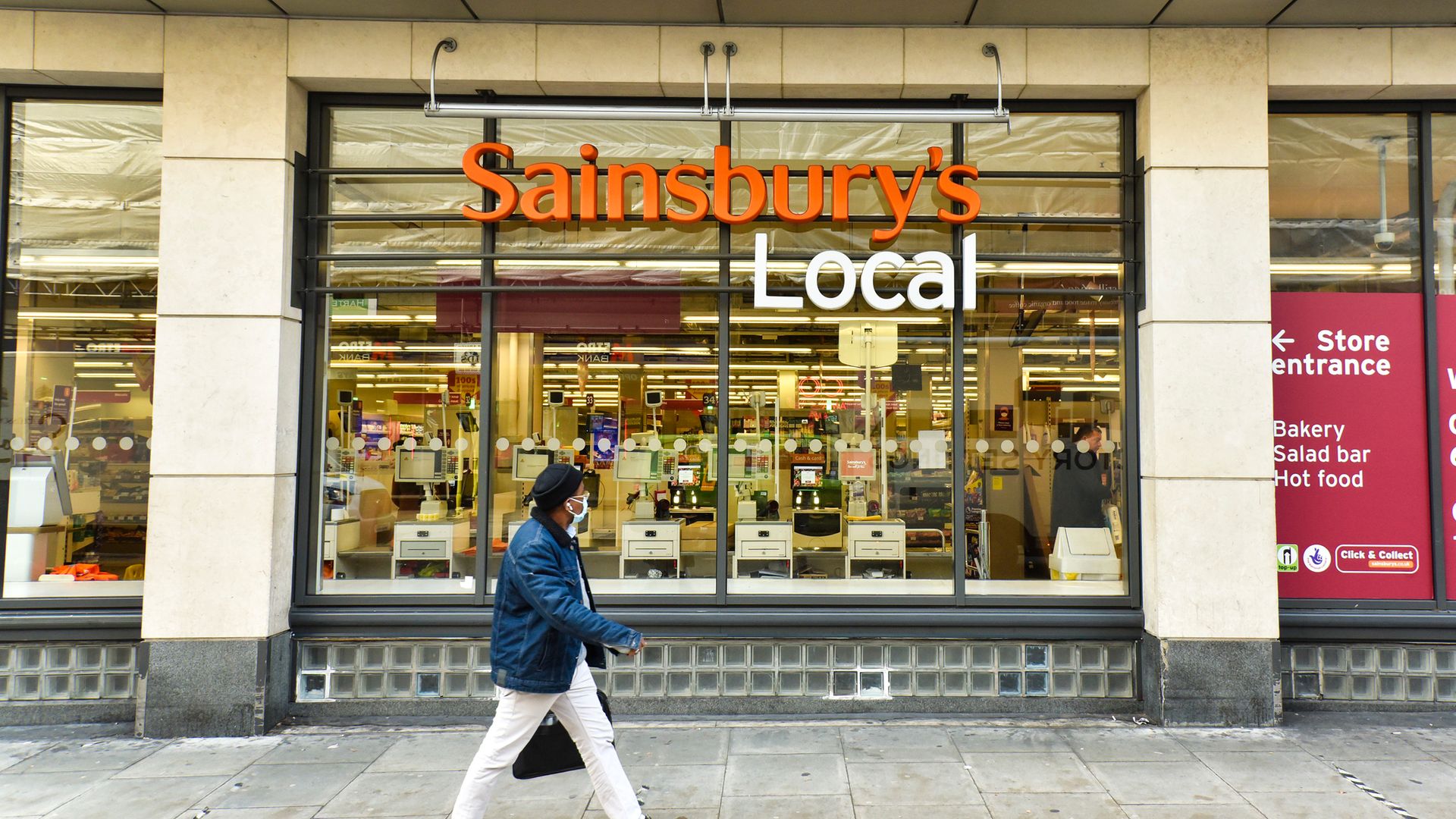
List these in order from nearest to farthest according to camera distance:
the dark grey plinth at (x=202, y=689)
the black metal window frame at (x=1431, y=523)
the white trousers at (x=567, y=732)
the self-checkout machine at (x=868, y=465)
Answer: the white trousers at (x=567, y=732) < the dark grey plinth at (x=202, y=689) < the black metal window frame at (x=1431, y=523) < the self-checkout machine at (x=868, y=465)

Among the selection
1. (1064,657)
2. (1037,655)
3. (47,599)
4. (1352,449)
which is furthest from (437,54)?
(1352,449)

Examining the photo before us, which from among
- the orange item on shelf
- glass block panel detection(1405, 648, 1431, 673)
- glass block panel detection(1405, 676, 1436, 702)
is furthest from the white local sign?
the orange item on shelf

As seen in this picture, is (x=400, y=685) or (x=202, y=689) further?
(x=400, y=685)

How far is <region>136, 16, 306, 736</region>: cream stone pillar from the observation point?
558cm

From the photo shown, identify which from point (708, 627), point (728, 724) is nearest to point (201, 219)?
point (708, 627)

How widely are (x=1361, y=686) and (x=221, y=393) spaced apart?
27.2ft

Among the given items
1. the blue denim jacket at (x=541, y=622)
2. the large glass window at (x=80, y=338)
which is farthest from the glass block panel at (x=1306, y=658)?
the large glass window at (x=80, y=338)

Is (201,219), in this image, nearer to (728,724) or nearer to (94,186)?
(94,186)

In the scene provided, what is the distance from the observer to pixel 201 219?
226 inches

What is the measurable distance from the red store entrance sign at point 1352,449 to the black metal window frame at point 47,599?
27.5ft

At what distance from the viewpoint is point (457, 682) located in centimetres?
594

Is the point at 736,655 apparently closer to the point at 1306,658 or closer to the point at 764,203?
the point at 764,203

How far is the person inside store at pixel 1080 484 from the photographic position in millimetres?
6270

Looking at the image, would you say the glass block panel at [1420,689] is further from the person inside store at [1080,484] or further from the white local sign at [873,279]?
the white local sign at [873,279]
